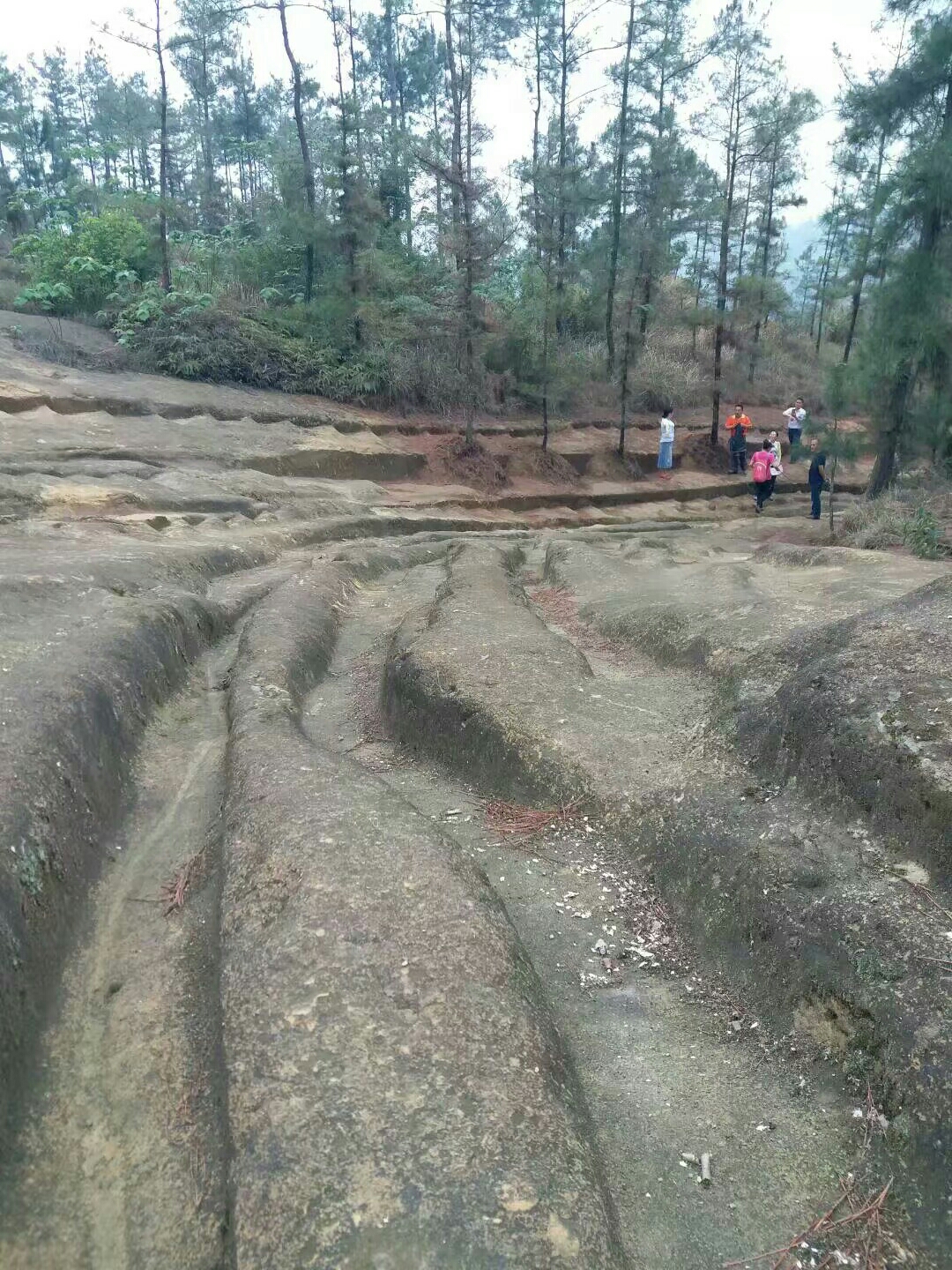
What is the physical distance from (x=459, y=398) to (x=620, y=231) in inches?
404

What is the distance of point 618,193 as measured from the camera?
28953 mm

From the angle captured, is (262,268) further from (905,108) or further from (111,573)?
(111,573)

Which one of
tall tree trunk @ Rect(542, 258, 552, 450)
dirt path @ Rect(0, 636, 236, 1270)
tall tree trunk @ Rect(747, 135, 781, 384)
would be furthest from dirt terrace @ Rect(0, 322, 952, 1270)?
tall tree trunk @ Rect(747, 135, 781, 384)

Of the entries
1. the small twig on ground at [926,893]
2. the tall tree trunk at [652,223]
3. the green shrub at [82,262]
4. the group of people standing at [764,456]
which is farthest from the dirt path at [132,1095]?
the tall tree trunk at [652,223]

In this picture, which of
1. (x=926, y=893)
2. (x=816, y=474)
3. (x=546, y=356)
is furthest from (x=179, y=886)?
(x=546, y=356)

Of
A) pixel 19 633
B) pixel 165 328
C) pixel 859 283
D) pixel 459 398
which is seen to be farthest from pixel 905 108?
pixel 19 633

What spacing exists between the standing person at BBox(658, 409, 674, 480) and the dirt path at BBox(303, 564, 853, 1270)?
21716 mm

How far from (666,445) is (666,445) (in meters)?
0.03

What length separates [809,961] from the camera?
11.3 feet

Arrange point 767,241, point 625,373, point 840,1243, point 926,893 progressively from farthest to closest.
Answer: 1. point 767,241
2. point 625,373
3. point 926,893
4. point 840,1243

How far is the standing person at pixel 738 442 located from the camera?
26.0 meters

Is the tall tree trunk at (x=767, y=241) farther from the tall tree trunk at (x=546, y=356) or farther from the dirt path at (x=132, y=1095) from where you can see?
the dirt path at (x=132, y=1095)

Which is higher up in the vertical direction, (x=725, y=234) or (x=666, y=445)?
(x=725, y=234)

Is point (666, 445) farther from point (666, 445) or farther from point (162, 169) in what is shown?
point (162, 169)
